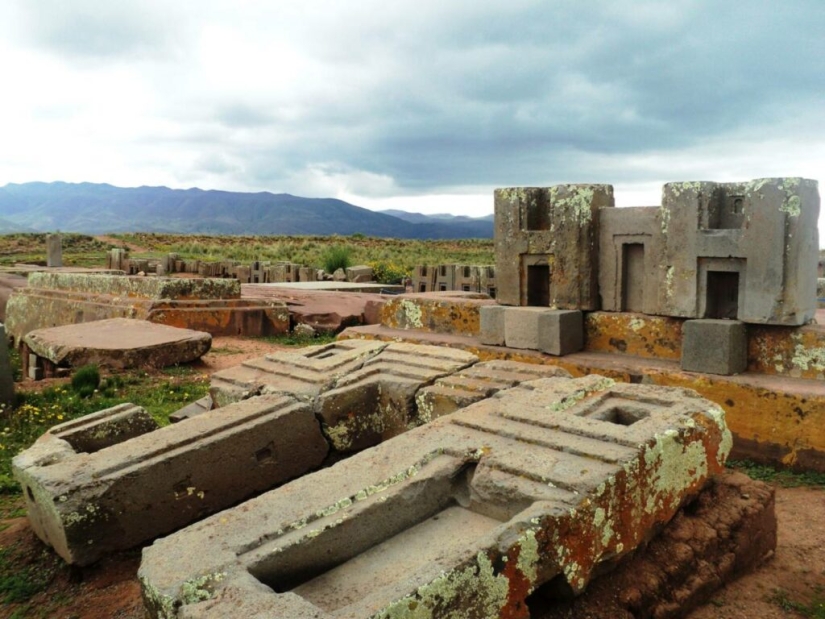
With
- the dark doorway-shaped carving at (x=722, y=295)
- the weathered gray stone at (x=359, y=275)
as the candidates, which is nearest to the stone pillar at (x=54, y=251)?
the weathered gray stone at (x=359, y=275)

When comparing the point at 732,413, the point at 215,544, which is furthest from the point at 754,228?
the point at 215,544

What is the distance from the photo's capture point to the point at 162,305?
9703 millimetres

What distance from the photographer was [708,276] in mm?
5020

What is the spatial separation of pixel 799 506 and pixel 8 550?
430 cm

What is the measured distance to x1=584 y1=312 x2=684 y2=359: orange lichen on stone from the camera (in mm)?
5219

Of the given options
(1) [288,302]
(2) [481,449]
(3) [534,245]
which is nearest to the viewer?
(2) [481,449]

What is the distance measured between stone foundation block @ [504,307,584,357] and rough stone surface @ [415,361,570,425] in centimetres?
117

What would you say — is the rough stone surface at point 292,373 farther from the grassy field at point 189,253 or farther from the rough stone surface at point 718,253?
the grassy field at point 189,253

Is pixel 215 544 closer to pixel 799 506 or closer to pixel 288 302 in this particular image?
pixel 799 506

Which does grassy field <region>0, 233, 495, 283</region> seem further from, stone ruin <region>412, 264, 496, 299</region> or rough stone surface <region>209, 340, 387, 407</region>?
rough stone surface <region>209, 340, 387, 407</region>

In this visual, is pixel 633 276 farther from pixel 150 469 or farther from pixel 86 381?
pixel 86 381

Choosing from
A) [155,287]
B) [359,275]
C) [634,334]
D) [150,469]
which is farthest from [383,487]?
[359,275]

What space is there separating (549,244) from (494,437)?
2.99 meters

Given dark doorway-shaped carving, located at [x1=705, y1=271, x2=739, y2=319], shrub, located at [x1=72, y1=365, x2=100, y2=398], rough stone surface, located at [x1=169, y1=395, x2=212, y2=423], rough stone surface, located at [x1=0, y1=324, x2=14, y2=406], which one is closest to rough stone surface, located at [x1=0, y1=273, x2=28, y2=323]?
shrub, located at [x1=72, y1=365, x2=100, y2=398]
